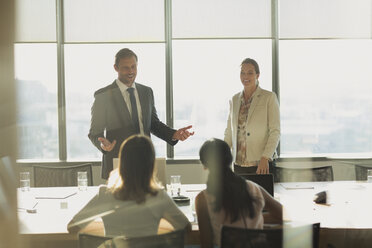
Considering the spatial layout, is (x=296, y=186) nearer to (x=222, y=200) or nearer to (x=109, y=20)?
(x=222, y=200)

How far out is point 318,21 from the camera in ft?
17.4

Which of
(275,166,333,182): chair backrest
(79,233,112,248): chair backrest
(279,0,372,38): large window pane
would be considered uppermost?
(279,0,372,38): large window pane

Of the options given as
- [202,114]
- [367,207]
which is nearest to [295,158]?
[202,114]

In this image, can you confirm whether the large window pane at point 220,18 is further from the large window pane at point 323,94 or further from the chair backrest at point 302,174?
the chair backrest at point 302,174

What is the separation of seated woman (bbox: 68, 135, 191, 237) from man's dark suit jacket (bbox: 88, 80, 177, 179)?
55.0 inches

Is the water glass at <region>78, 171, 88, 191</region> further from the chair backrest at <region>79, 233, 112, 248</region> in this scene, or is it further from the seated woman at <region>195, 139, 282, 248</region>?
the chair backrest at <region>79, 233, 112, 248</region>

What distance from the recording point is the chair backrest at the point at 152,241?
1.65 meters

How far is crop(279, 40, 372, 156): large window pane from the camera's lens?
5.32 m

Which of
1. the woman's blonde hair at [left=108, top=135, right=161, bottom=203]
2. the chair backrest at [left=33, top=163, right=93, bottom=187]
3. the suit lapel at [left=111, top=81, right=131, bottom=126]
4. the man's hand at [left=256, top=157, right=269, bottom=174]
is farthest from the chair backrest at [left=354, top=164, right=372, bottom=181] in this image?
the woman's blonde hair at [left=108, top=135, right=161, bottom=203]

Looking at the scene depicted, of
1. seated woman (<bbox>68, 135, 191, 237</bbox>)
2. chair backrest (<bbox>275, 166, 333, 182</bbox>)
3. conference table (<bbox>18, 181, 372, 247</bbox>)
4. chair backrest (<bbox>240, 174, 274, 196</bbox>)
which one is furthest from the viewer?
chair backrest (<bbox>275, 166, 333, 182</bbox>)

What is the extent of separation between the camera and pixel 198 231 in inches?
84.2

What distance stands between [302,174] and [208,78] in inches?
84.5

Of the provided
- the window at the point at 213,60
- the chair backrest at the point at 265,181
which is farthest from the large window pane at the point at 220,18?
the chair backrest at the point at 265,181

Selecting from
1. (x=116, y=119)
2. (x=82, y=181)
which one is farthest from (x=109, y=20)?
(x=82, y=181)
